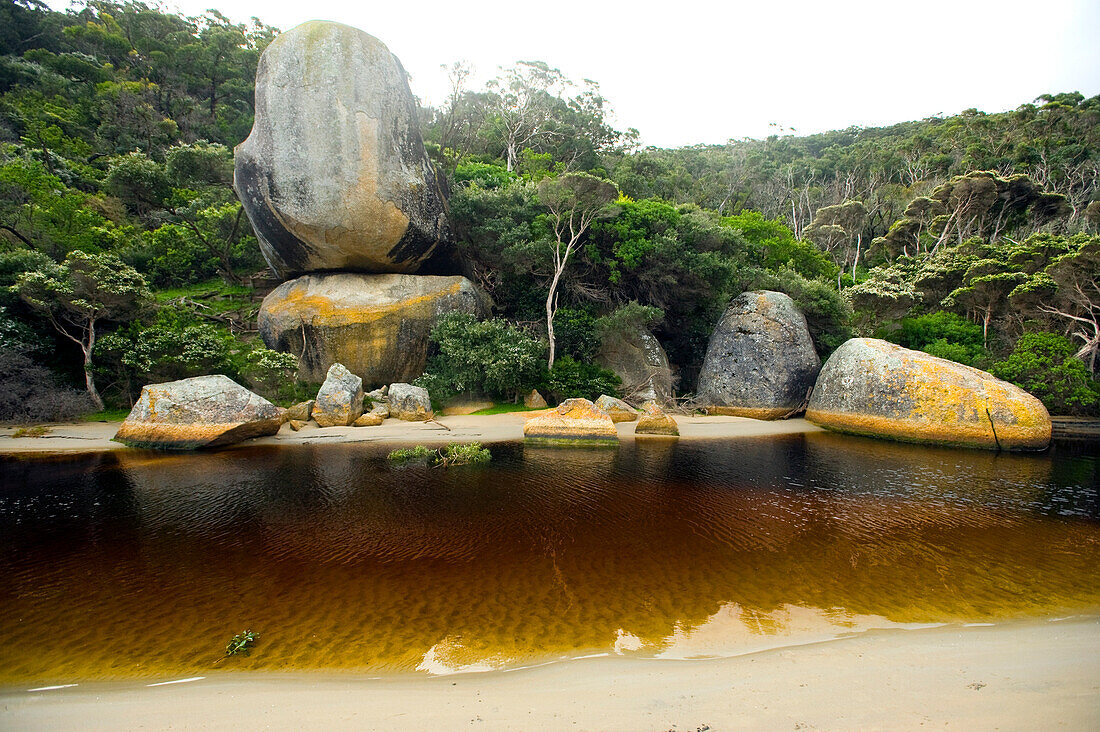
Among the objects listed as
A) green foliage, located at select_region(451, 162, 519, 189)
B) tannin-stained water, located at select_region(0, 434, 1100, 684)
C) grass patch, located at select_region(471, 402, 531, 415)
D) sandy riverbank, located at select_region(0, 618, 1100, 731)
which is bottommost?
grass patch, located at select_region(471, 402, 531, 415)

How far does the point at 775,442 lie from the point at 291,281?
68.1ft

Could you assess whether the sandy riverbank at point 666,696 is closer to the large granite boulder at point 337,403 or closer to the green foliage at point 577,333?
the large granite boulder at point 337,403

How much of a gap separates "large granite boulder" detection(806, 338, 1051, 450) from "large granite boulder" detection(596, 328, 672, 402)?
655 cm

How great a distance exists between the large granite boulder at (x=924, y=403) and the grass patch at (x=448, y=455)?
1341cm

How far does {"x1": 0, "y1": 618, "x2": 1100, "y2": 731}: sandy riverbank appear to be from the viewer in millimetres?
3330

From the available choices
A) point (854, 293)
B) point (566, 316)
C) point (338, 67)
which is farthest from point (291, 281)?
point (854, 293)

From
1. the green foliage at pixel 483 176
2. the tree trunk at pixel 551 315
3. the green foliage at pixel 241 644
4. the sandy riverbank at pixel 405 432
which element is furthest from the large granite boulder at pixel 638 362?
the green foliage at pixel 241 644

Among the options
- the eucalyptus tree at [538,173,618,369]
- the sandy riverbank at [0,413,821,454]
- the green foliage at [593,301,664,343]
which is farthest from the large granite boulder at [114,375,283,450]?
the green foliage at [593,301,664,343]

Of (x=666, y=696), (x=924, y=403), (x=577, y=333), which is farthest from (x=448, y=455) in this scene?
(x=924, y=403)

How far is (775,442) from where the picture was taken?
49.8 ft

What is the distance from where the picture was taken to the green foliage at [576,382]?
19.8 meters

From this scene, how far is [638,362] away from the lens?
862 inches

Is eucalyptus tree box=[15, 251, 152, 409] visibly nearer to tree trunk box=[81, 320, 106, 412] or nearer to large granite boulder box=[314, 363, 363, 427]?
tree trunk box=[81, 320, 106, 412]

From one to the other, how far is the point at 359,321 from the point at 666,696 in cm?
1823
